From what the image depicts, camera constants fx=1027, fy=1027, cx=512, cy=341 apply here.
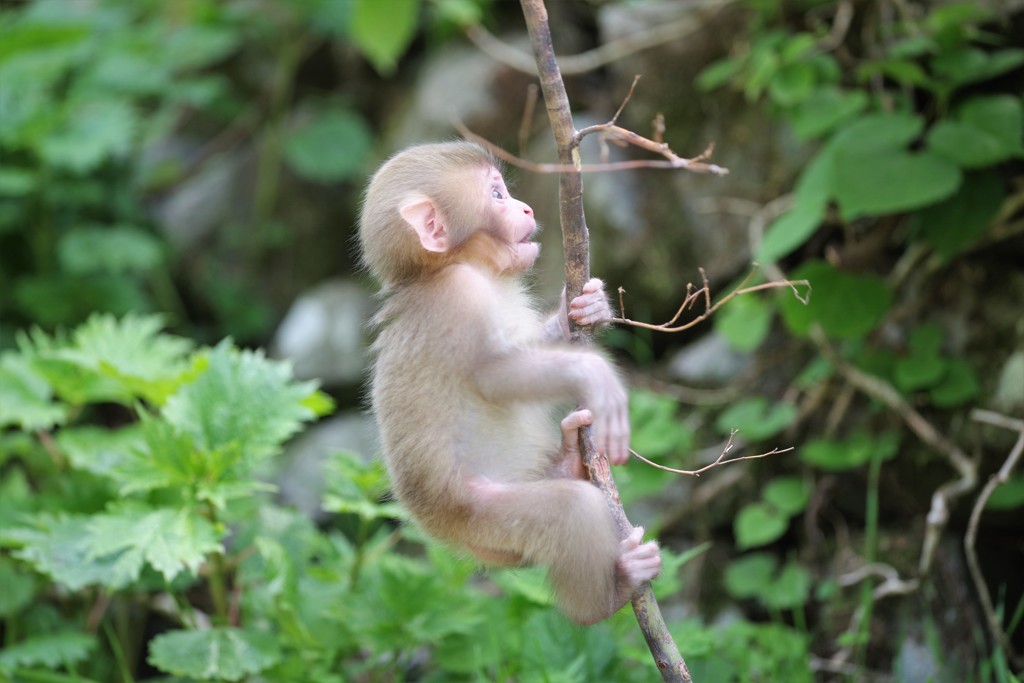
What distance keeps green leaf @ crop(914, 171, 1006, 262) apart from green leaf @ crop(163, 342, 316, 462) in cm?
243

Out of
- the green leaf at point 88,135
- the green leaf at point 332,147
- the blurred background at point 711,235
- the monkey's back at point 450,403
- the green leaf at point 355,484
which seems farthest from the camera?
the green leaf at point 332,147

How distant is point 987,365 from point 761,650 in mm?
1417

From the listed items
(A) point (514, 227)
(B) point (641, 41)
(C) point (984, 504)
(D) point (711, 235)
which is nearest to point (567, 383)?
(A) point (514, 227)

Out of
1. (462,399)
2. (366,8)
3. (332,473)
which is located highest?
(366,8)

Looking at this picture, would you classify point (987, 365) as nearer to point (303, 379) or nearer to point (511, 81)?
point (511, 81)

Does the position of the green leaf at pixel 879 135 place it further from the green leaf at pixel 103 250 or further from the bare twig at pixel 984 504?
the green leaf at pixel 103 250

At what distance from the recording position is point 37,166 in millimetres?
6664

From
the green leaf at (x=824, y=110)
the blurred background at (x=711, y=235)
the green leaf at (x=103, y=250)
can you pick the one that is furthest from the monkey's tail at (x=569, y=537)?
the green leaf at (x=103, y=250)

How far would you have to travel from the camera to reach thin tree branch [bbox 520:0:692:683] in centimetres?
226

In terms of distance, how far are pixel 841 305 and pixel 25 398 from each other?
3.18 m

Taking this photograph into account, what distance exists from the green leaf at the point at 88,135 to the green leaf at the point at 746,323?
3.82m

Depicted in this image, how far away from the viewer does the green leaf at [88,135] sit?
237 inches

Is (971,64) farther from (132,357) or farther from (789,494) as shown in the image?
(132,357)

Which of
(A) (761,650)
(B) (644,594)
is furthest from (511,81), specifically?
(B) (644,594)
